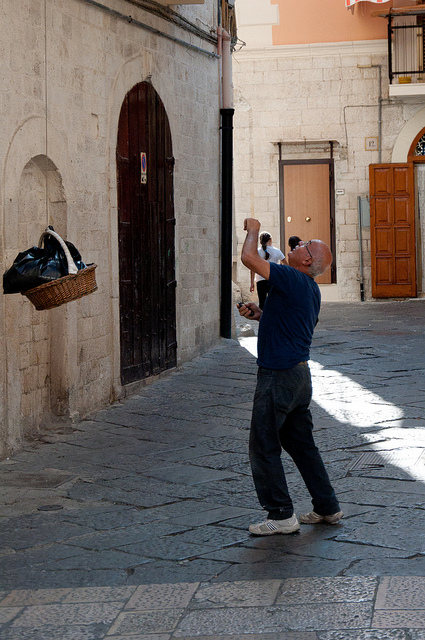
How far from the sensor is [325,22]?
19.3 meters

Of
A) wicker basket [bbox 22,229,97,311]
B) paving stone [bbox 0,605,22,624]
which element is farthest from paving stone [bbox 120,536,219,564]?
wicker basket [bbox 22,229,97,311]

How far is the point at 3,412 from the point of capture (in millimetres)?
6527

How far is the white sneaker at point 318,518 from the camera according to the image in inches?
184

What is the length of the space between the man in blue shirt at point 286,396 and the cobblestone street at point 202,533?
0.13 metres

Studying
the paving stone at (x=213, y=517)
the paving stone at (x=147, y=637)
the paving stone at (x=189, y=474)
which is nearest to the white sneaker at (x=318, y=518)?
the paving stone at (x=213, y=517)

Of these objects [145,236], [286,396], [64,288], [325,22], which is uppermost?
[325,22]

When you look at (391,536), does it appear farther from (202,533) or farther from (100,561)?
(100,561)

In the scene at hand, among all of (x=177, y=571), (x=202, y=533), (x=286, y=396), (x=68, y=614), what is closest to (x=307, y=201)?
(x=286, y=396)

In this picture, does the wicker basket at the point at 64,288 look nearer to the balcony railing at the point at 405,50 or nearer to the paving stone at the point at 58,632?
the paving stone at the point at 58,632

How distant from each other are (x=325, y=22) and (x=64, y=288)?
1529 centimetres

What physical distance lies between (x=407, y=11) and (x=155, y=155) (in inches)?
424

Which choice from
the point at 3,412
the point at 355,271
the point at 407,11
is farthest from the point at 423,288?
the point at 3,412

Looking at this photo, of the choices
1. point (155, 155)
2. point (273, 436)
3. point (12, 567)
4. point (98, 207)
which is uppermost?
point (155, 155)

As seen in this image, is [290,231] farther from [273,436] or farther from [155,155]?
[273,436]
